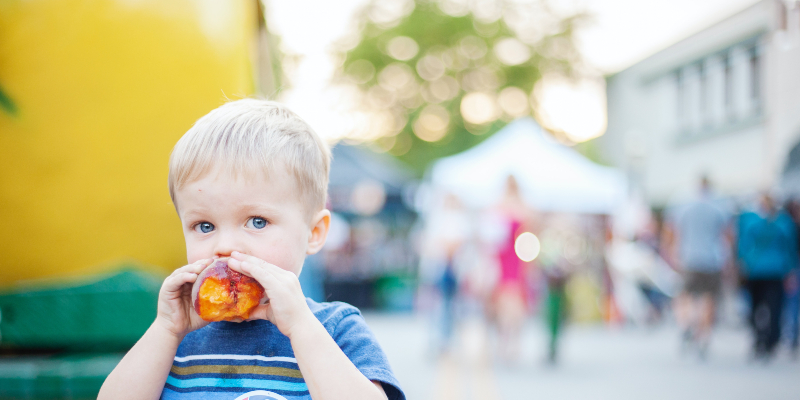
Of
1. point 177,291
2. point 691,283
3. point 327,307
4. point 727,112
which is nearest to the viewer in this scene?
point 177,291

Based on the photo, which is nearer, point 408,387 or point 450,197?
point 408,387

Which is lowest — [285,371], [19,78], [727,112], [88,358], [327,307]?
[88,358]

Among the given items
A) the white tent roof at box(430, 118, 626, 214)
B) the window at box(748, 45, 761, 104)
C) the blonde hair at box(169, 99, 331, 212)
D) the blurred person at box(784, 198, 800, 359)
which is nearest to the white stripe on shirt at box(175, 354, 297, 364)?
the blonde hair at box(169, 99, 331, 212)

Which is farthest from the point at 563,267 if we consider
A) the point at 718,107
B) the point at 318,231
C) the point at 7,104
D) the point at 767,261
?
the point at 718,107

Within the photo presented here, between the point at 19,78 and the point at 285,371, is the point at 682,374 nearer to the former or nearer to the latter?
the point at 285,371

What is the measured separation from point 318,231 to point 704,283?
687 cm

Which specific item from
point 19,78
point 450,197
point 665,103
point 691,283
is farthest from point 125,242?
point 665,103

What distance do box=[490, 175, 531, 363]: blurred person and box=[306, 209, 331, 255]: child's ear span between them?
530 cm

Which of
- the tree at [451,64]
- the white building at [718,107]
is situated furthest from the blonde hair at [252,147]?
the tree at [451,64]

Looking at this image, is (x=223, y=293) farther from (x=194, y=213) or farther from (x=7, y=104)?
(x=7, y=104)

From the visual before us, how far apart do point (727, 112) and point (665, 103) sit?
6.84 m

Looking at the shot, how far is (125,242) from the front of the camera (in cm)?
254

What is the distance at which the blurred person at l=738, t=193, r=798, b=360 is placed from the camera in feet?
22.4

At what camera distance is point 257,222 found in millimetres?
1333
